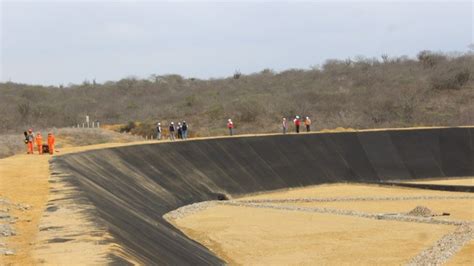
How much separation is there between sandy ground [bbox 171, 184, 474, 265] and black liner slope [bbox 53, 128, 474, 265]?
139cm

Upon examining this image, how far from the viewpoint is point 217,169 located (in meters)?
34.6

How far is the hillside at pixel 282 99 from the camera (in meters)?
64.6

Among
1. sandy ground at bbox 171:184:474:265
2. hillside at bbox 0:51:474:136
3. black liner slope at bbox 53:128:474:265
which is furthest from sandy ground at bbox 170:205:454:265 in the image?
hillside at bbox 0:51:474:136

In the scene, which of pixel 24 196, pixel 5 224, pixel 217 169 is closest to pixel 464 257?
pixel 5 224

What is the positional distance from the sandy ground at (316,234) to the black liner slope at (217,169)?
1.39 m

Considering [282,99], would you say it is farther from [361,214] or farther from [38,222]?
[38,222]

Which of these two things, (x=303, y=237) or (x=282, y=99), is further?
(x=282, y=99)

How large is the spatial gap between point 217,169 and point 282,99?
41.1m

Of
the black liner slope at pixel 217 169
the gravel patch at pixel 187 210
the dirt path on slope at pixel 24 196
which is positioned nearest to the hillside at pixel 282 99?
the black liner slope at pixel 217 169

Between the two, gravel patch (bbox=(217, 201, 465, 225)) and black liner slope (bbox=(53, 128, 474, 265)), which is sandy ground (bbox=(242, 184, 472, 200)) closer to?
black liner slope (bbox=(53, 128, 474, 265))

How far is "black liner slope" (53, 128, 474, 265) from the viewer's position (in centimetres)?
1811

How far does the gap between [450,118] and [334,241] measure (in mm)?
45004

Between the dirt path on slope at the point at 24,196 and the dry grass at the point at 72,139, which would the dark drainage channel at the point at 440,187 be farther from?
the dirt path on slope at the point at 24,196

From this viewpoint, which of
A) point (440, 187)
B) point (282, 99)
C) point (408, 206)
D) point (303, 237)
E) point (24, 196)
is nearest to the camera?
point (24, 196)
